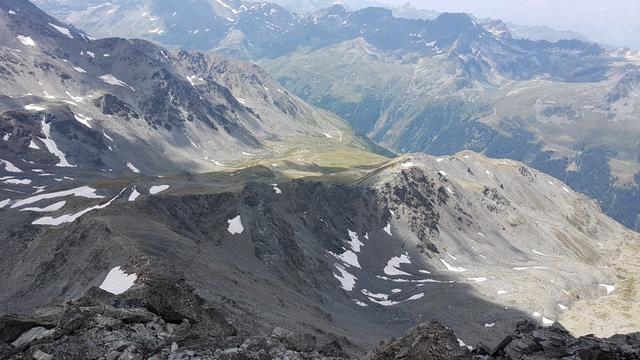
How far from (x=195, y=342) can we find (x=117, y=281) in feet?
123

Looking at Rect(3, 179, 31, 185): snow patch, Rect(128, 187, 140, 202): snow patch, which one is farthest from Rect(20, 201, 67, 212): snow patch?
Rect(3, 179, 31, 185): snow patch

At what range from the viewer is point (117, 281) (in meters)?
63.2

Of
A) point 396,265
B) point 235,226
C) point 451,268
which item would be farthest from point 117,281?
point 451,268

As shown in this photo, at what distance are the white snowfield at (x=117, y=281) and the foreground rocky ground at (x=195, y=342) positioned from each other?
2680 cm

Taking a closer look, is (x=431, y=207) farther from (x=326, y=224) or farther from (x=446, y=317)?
(x=446, y=317)

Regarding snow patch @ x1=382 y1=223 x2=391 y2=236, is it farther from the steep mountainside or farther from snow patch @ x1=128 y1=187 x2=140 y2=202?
snow patch @ x1=128 y1=187 x2=140 y2=202

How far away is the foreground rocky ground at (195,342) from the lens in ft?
88.8

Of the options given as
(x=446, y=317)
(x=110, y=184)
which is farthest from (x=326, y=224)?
(x=110, y=184)

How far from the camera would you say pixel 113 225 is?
85.2 metres

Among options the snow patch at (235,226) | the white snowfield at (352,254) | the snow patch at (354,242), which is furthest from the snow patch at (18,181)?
the snow patch at (354,242)

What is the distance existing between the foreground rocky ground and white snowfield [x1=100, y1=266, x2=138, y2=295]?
26799 millimetres

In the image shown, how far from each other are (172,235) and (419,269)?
87286 millimetres

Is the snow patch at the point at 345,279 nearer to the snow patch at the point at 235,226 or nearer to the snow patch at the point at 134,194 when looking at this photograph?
the snow patch at the point at 235,226

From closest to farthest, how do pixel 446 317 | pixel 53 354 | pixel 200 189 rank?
pixel 53 354 < pixel 446 317 < pixel 200 189
